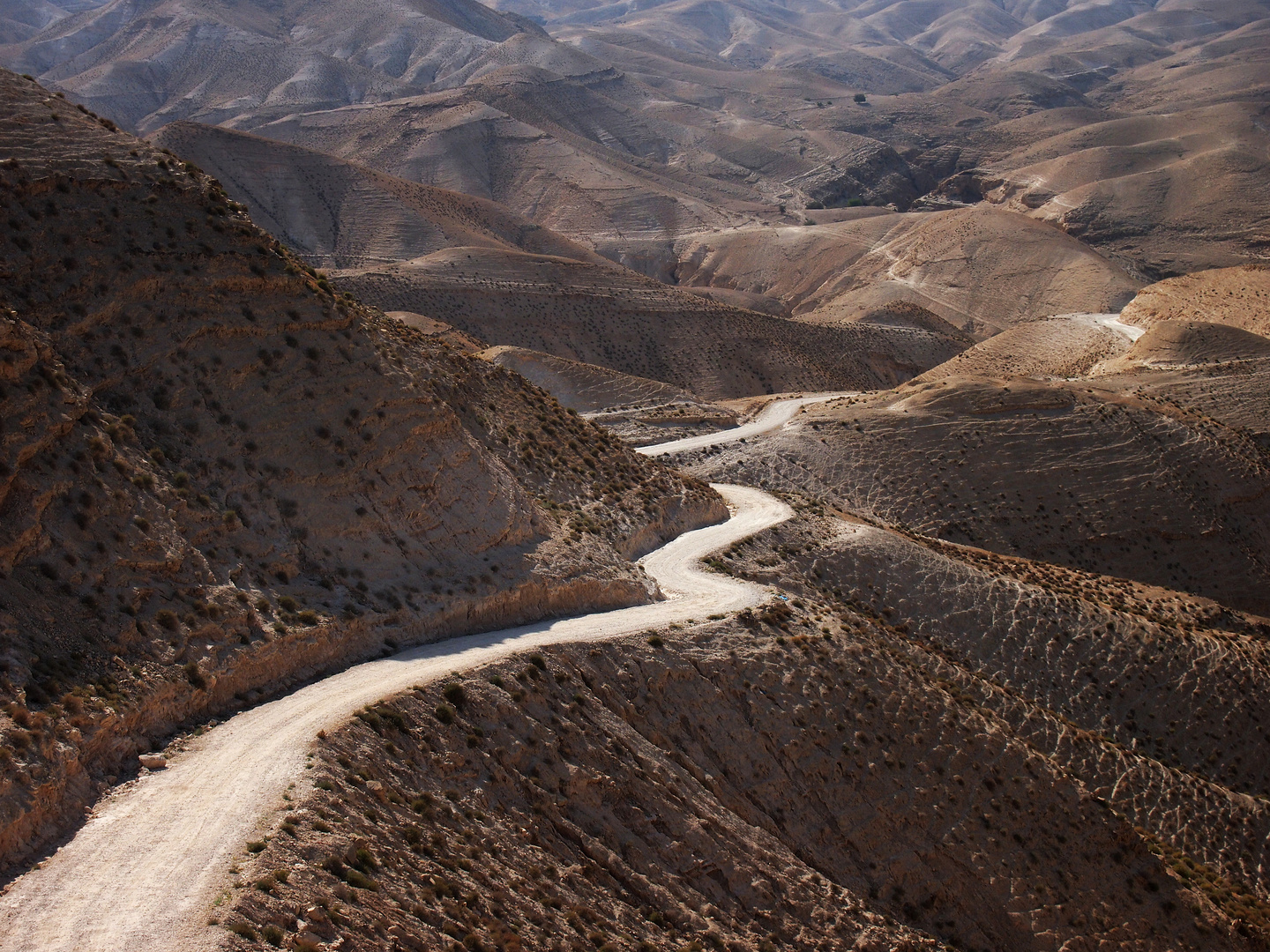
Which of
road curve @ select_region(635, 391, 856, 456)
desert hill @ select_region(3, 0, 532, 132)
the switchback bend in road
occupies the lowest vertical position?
road curve @ select_region(635, 391, 856, 456)

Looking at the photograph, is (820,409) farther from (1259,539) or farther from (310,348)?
(310,348)

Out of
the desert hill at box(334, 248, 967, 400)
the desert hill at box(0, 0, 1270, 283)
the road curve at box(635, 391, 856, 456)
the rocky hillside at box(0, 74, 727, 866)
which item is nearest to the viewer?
the rocky hillside at box(0, 74, 727, 866)

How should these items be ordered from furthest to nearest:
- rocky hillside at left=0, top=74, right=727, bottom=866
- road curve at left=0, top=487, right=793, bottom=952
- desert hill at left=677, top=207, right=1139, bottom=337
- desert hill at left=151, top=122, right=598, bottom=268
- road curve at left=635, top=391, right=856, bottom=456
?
desert hill at left=677, top=207, right=1139, bottom=337 → desert hill at left=151, top=122, right=598, bottom=268 → road curve at left=635, top=391, right=856, bottom=456 → rocky hillside at left=0, top=74, right=727, bottom=866 → road curve at left=0, top=487, right=793, bottom=952

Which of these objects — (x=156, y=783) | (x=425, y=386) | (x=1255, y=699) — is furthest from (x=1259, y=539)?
(x=156, y=783)

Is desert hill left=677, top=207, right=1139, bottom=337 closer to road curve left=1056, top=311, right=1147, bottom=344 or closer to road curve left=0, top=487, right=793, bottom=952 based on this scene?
road curve left=1056, top=311, right=1147, bottom=344

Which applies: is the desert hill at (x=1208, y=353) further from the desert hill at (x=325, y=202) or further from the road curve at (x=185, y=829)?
the desert hill at (x=325, y=202)

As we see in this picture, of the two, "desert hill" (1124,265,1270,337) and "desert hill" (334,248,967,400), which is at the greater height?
"desert hill" (334,248,967,400)

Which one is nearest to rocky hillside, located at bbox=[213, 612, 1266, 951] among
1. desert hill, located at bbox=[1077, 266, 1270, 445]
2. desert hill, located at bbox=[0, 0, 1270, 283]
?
desert hill, located at bbox=[1077, 266, 1270, 445]

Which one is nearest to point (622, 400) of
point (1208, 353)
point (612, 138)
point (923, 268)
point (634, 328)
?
Answer: point (634, 328)
